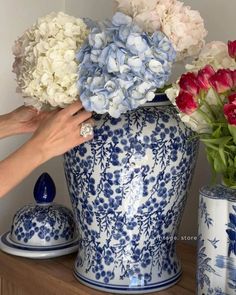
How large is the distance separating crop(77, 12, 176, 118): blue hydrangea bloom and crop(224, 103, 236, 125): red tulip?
0.14 meters

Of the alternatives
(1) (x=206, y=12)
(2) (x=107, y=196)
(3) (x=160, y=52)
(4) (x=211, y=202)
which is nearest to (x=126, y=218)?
(2) (x=107, y=196)

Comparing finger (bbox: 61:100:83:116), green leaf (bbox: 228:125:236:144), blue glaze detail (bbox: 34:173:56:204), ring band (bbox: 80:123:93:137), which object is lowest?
blue glaze detail (bbox: 34:173:56:204)

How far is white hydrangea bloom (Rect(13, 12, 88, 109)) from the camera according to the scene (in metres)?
0.89

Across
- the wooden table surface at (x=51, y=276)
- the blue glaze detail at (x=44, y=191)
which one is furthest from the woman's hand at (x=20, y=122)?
the wooden table surface at (x=51, y=276)

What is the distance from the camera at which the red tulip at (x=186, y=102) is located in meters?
0.81

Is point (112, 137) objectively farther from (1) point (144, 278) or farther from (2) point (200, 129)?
(1) point (144, 278)

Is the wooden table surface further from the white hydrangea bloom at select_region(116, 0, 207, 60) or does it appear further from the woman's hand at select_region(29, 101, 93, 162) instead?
the white hydrangea bloom at select_region(116, 0, 207, 60)

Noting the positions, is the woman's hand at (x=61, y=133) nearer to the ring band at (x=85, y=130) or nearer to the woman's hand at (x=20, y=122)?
the ring band at (x=85, y=130)

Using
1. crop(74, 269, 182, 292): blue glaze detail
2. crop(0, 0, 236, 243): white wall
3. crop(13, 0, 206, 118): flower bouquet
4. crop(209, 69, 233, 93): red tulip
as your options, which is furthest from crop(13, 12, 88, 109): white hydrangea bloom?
crop(0, 0, 236, 243): white wall

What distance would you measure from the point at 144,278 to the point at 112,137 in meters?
0.26

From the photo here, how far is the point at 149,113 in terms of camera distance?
96cm

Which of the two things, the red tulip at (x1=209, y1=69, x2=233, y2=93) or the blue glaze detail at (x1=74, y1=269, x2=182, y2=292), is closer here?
the red tulip at (x1=209, y1=69, x2=233, y2=93)

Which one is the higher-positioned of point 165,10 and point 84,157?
point 165,10

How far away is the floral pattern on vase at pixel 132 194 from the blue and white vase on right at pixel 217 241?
10 cm
